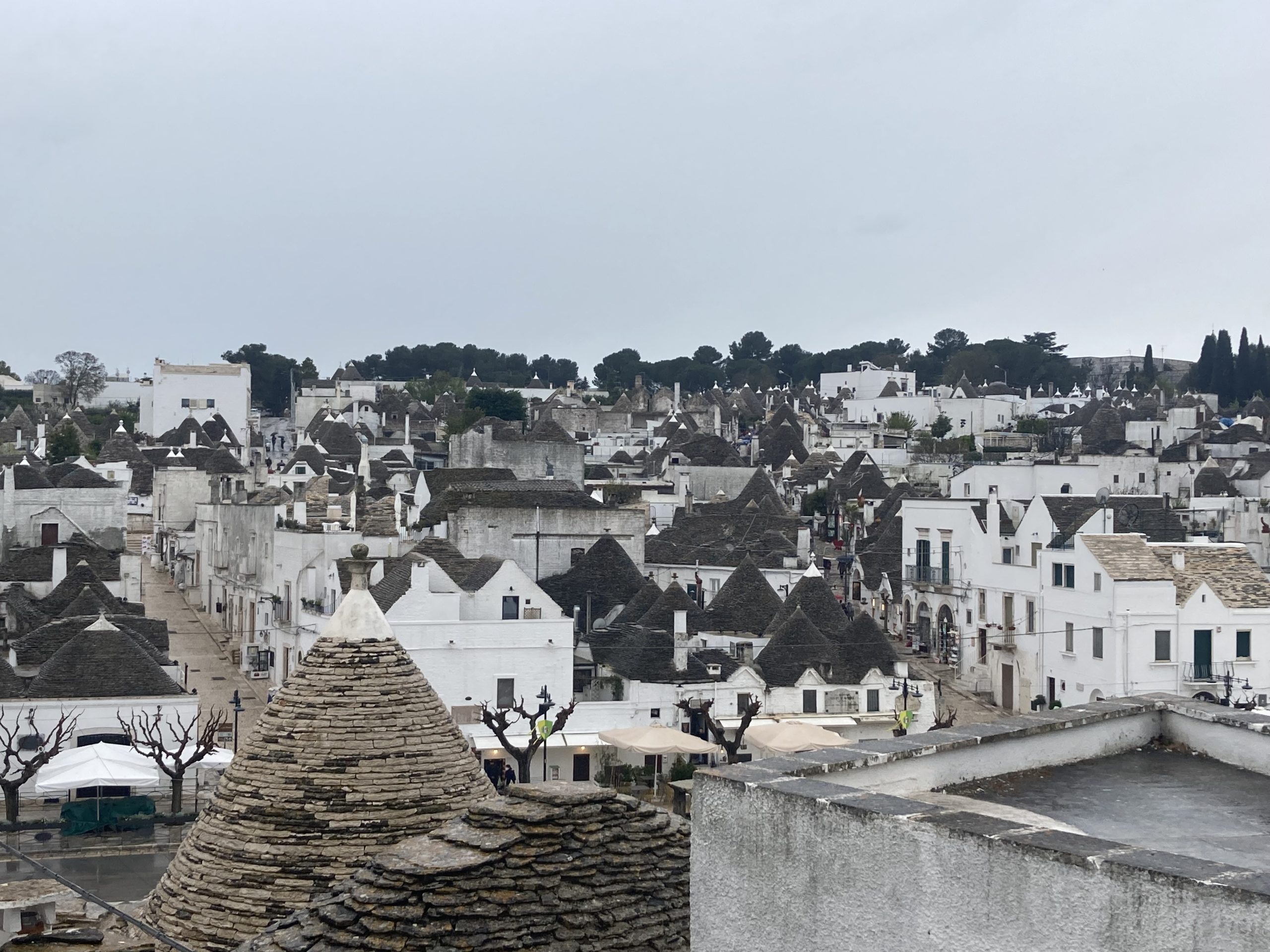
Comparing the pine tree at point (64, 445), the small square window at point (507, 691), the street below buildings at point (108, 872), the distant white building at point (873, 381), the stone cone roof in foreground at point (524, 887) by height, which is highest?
the distant white building at point (873, 381)

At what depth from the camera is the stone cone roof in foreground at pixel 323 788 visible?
12.9 metres

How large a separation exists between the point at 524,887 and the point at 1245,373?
5567 inches

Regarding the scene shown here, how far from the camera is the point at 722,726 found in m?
40.8

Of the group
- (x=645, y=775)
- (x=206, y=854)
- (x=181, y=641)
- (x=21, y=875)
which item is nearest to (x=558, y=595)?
(x=645, y=775)

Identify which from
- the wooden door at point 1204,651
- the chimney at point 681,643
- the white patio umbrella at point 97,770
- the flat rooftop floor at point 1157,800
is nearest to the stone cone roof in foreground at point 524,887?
the flat rooftop floor at point 1157,800

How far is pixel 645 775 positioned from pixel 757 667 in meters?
6.12

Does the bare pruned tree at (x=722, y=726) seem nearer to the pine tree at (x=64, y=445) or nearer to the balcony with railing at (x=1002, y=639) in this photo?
the balcony with railing at (x=1002, y=639)

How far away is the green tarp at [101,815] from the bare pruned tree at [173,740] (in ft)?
2.80

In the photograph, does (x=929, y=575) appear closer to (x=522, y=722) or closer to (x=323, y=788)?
(x=522, y=722)

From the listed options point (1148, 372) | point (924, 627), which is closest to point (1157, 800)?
point (924, 627)

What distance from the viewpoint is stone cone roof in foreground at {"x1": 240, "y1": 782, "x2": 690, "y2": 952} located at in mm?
10734

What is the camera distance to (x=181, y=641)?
59.0m

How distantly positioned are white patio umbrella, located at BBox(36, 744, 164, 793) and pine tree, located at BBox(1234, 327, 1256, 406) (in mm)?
123197

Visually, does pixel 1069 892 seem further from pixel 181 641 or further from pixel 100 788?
pixel 181 641
